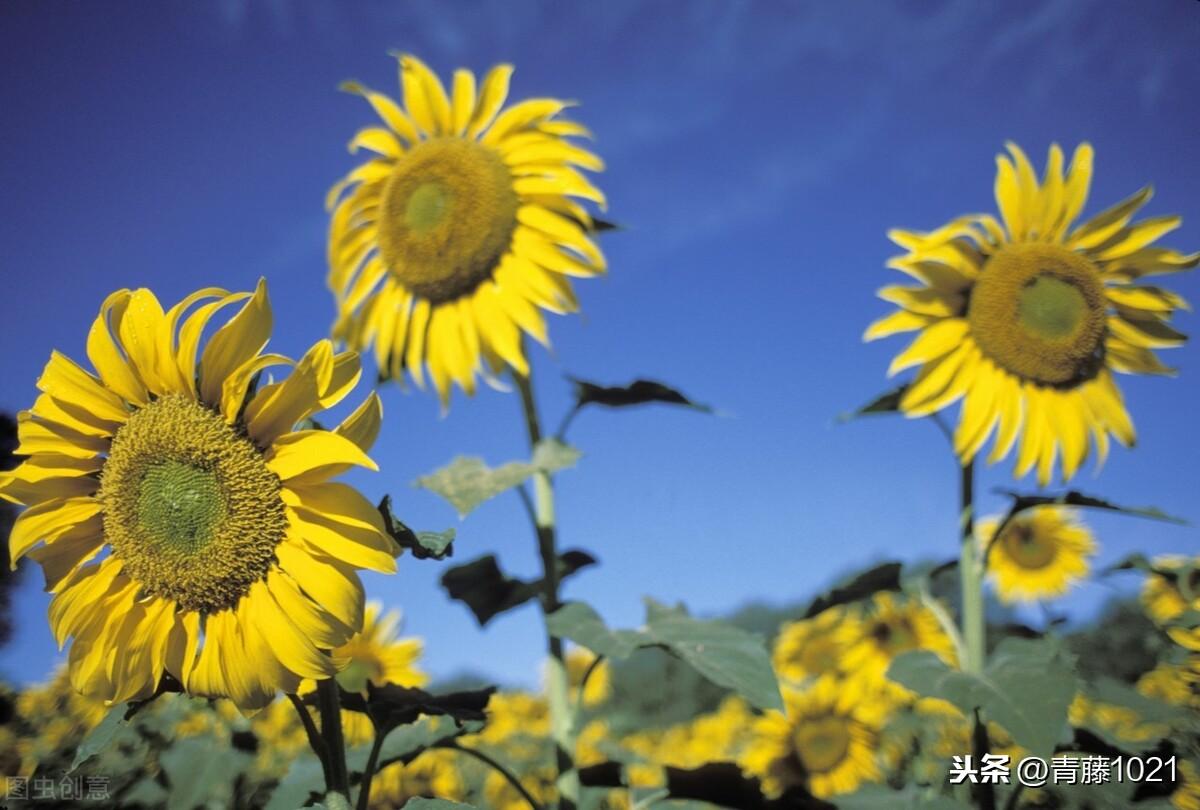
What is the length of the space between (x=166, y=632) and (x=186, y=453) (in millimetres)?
315

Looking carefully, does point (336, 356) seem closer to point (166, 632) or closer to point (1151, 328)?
point (166, 632)

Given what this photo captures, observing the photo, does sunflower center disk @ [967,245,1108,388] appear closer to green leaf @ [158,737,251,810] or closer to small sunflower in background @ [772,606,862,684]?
small sunflower in background @ [772,606,862,684]

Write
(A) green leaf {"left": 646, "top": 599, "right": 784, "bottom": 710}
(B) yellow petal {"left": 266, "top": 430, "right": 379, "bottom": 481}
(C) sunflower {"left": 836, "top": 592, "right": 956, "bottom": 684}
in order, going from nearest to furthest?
(B) yellow petal {"left": 266, "top": 430, "right": 379, "bottom": 481} < (A) green leaf {"left": 646, "top": 599, "right": 784, "bottom": 710} < (C) sunflower {"left": 836, "top": 592, "right": 956, "bottom": 684}

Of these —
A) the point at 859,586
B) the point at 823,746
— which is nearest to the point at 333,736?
the point at 859,586

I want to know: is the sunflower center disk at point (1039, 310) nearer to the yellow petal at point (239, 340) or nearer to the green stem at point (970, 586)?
the green stem at point (970, 586)

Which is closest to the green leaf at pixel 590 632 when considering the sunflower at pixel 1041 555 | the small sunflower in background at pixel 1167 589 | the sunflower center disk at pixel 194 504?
the sunflower center disk at pixel 194 504

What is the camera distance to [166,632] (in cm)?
164

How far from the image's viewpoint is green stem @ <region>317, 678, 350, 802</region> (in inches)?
64.6

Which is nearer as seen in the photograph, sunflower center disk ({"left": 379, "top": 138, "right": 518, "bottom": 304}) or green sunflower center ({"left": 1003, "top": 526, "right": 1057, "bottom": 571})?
sunflower center disk ({"left": 379, "top": 138, "right": 518, "bottom": 304})

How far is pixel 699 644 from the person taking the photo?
2.21 metres

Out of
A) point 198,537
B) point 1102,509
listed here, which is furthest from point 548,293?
point 1102,509

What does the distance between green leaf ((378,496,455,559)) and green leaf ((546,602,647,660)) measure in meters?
0.56

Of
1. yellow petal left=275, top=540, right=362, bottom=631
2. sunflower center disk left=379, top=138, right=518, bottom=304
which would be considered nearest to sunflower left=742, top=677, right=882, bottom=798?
sunflower center disk left=379, top=138, right=518, bottom=304

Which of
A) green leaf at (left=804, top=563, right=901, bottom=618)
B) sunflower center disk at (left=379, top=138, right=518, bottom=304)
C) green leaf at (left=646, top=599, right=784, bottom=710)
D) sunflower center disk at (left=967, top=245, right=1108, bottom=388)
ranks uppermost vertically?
sunflower center disk at (left=379, top=138, right=518, bottom=304)
